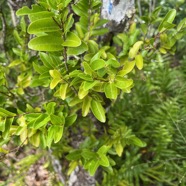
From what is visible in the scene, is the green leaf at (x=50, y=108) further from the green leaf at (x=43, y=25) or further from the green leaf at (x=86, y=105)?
the green leaf at (x=43, y=25)

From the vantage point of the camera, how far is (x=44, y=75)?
887 millimetres

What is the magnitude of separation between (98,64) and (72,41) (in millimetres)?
92

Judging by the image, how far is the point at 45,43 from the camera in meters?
0.74

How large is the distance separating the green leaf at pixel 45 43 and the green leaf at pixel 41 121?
0.70 ft

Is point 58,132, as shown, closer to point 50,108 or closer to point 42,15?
point 50,108

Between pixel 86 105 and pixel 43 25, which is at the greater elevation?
pixel 43 25

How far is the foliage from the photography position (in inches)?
29.9

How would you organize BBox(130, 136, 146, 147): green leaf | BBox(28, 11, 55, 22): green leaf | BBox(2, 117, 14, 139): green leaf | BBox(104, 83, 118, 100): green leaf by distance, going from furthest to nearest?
BBox(130, 136, 146, 147): green leaf, BBox(2, 117, 14, 139): green leaf, BBox(104, 83, 118, 100): green leaf, BBox(28, 11, 55, 22): green leaf

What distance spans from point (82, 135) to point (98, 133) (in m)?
0.09

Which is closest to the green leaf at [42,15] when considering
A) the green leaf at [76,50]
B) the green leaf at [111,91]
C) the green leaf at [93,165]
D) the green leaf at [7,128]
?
the green leaf at [76,50]

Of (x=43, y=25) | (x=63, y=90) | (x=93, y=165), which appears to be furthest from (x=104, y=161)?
(x=43, y=25)

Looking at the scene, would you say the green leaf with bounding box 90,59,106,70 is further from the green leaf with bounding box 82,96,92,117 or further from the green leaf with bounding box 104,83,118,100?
the green leaf with bounding box 82,96,92,117

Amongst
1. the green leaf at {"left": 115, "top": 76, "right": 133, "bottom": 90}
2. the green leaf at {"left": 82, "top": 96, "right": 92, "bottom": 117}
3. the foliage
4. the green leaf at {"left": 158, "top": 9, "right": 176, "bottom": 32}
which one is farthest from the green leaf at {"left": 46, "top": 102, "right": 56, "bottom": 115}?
the green leaf at {"left": 158, "top": 9, "right": 176, "bottom": 32}

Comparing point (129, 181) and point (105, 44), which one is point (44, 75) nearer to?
point (105, 44)
